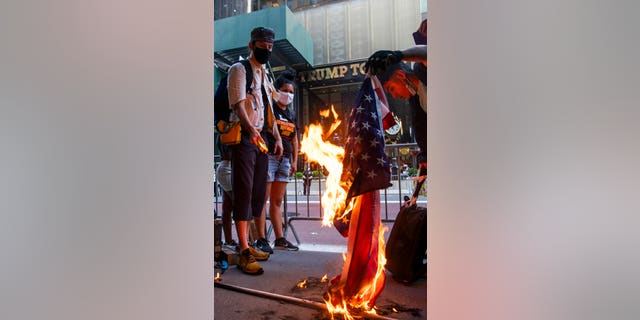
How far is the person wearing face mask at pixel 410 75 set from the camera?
200cm

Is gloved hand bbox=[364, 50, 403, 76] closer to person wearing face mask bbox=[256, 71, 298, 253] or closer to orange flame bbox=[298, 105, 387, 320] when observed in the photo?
orange flame bbox=[298, 105, 387, 320]

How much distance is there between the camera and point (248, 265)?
2703mm

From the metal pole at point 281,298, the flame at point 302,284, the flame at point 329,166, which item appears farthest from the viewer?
the flame at point 302,284

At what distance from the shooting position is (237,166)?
2.87m

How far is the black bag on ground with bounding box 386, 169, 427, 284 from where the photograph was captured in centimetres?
241

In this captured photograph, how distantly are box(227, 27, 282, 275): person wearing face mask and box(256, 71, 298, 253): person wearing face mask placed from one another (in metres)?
0.35

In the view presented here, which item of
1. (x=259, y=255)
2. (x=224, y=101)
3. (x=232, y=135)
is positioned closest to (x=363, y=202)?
(x=232, y=135)

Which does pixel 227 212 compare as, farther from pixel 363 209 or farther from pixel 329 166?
pixel 363 209

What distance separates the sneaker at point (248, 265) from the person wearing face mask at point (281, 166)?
64cm

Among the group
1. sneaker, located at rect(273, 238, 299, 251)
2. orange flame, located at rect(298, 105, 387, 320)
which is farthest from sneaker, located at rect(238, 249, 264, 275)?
sneaker, located at rect(273, 238, 299, 251)

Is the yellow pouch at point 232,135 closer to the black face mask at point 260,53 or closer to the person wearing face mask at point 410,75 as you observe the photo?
the black face mask at point 260,53

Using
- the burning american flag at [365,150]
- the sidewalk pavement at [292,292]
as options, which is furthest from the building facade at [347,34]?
the burning american flag at [365,150]
